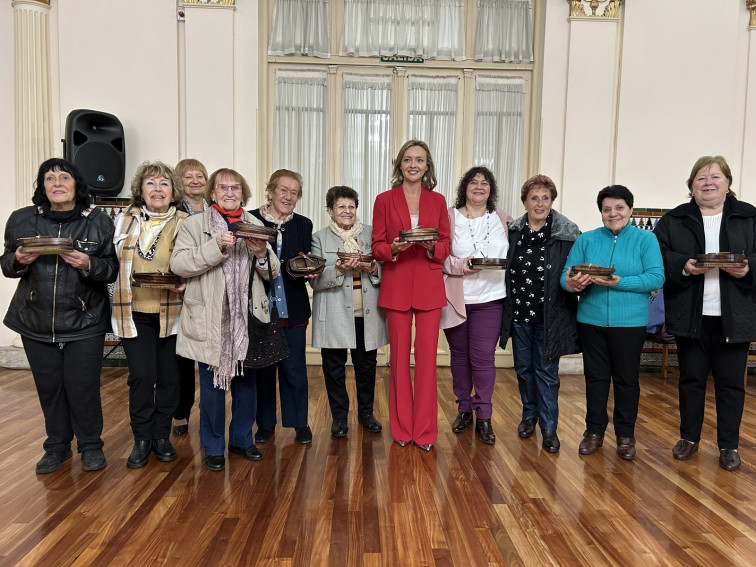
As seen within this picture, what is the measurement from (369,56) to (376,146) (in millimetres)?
864

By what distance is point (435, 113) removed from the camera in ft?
18.4

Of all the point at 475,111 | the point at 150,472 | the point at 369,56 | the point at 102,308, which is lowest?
the point at 150,472

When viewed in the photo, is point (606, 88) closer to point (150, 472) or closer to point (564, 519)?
point (564, 519)

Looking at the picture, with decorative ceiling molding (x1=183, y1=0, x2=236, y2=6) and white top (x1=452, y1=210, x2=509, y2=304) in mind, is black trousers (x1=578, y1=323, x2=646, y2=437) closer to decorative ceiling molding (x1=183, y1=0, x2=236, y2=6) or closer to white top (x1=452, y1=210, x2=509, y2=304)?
white top (x1=452, y1=210, x2=509, y2=304)

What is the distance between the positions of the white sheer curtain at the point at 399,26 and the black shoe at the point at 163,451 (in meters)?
4.07

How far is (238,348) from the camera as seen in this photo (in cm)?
285

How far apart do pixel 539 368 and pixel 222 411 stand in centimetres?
180

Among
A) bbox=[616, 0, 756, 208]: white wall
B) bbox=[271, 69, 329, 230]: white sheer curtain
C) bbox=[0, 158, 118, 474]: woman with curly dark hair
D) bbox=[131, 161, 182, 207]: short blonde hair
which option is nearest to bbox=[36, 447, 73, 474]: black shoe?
bbox=[0, 158, 118, 474]: woman with curly dark hair

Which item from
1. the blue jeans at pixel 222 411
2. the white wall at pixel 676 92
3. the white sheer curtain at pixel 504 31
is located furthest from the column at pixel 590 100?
the blue jeans at pixel 222 411

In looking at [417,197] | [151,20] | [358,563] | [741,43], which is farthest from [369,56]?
[358,563]

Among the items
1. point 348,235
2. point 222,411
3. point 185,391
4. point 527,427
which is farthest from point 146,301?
point 527,427

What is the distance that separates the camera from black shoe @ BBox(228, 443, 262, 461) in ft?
9.97

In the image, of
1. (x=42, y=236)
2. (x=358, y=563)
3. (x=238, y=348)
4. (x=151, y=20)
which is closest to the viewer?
(x=358, y=563)

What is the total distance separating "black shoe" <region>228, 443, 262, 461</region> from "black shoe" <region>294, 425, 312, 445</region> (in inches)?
11.5
